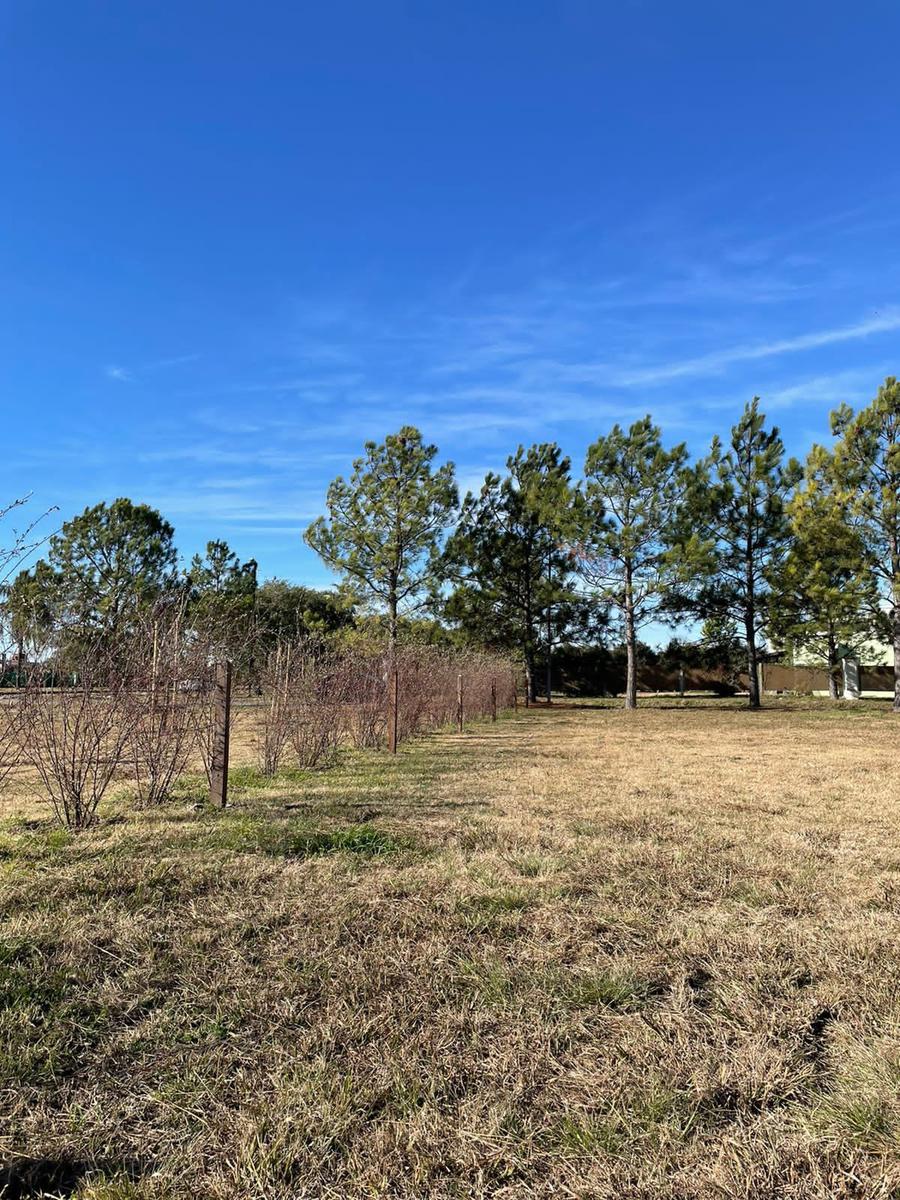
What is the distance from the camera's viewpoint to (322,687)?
815cm

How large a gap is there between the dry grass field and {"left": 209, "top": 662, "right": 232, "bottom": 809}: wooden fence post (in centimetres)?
67

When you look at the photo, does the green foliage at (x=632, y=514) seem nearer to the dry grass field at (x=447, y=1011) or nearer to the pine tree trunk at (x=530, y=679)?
the pine tree trunk at (x=530, y=679)

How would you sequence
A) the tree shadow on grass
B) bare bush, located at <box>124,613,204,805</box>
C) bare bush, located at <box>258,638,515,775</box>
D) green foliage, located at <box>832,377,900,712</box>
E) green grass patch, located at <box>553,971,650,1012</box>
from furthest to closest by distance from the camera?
green foliage, located at <box>832,377,900,712</box>
bare bush, located at <box>258,638,515,775</box>
bare bush, located at <box>124,613,204,805</box>
green grass patch, located at <box>553,971,650,1012</box>
the tree shadow on grass

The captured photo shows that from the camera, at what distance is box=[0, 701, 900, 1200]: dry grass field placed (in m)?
1.60

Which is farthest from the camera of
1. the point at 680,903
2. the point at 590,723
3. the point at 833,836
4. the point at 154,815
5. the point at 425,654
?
the point at 590,723

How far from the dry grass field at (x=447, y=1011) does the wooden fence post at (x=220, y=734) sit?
2.19 ft

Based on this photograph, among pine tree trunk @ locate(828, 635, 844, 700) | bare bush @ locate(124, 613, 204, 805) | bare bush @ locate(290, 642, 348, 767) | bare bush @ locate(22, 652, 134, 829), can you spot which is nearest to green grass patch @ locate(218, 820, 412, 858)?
bare bush @ locate(22, 652, 134, 829)

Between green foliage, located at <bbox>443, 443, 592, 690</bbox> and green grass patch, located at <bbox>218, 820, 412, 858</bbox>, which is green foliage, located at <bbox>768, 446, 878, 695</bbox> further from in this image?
green grass patch, located at <bbox>218, 820, 412, 858</bbox>

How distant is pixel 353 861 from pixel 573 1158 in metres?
2.43

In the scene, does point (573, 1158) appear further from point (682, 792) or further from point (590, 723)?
point (590, 723)

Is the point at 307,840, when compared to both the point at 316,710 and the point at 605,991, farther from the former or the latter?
the point at 316,710

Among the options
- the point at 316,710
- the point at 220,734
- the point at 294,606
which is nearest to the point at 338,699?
the point at 316,710

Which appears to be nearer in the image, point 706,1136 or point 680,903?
point 706,1136

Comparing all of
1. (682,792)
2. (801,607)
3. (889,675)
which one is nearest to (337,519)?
(801,607)
